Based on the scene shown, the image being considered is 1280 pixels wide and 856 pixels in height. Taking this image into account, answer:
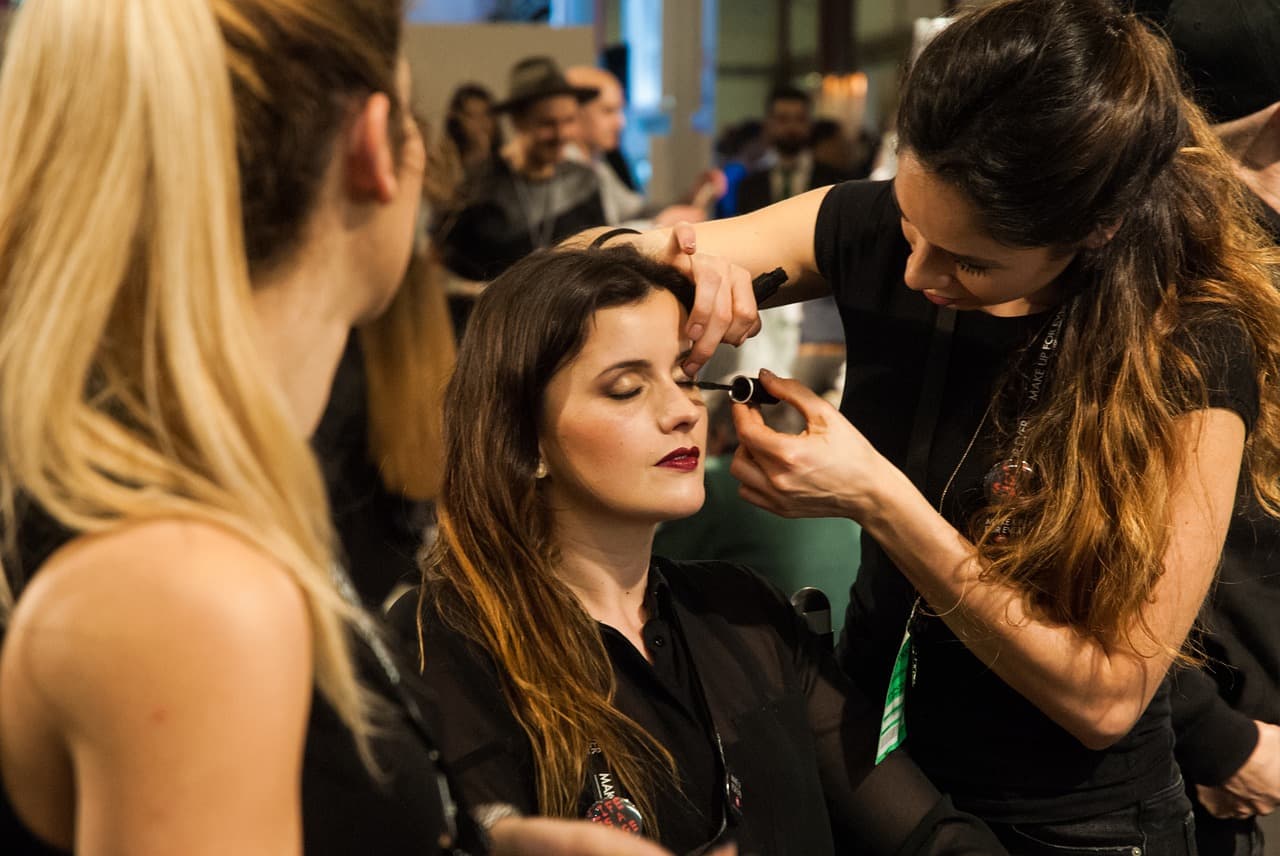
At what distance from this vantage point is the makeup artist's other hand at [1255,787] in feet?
6.01

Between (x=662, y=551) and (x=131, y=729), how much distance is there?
1.62 meters

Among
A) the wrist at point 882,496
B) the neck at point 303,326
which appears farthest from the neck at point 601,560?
the neck at point 303,326

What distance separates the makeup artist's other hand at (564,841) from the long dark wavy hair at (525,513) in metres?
0.44

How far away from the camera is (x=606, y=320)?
1.68m

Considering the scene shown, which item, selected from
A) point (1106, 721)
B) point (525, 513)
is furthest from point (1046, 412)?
point (525, 513)

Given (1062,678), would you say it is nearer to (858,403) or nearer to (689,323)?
(858,403)

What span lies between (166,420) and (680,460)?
908mm

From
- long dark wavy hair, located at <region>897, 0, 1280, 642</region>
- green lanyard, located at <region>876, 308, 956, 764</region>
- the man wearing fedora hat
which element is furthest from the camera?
the man wearing fedora hat

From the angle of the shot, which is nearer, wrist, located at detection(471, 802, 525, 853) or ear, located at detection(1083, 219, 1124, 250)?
wrist, located at detection(471, 802, 525, 853)

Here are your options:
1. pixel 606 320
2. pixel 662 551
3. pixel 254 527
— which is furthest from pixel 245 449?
pixel 662 551

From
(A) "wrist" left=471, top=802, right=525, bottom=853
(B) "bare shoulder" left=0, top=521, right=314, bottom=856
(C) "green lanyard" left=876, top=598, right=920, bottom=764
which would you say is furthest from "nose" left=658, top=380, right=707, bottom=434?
(B) "bare shoulder" left=0, top=521, right=314, bottom=856

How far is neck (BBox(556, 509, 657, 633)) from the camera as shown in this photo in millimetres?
1686

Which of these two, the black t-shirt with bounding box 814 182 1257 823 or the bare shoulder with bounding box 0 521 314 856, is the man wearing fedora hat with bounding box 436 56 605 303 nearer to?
the black t-shirt with bounding box 814 182 1257 823

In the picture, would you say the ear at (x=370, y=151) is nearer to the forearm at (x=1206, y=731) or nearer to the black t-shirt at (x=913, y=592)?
the black t-shirt at (x=913, y=592)
